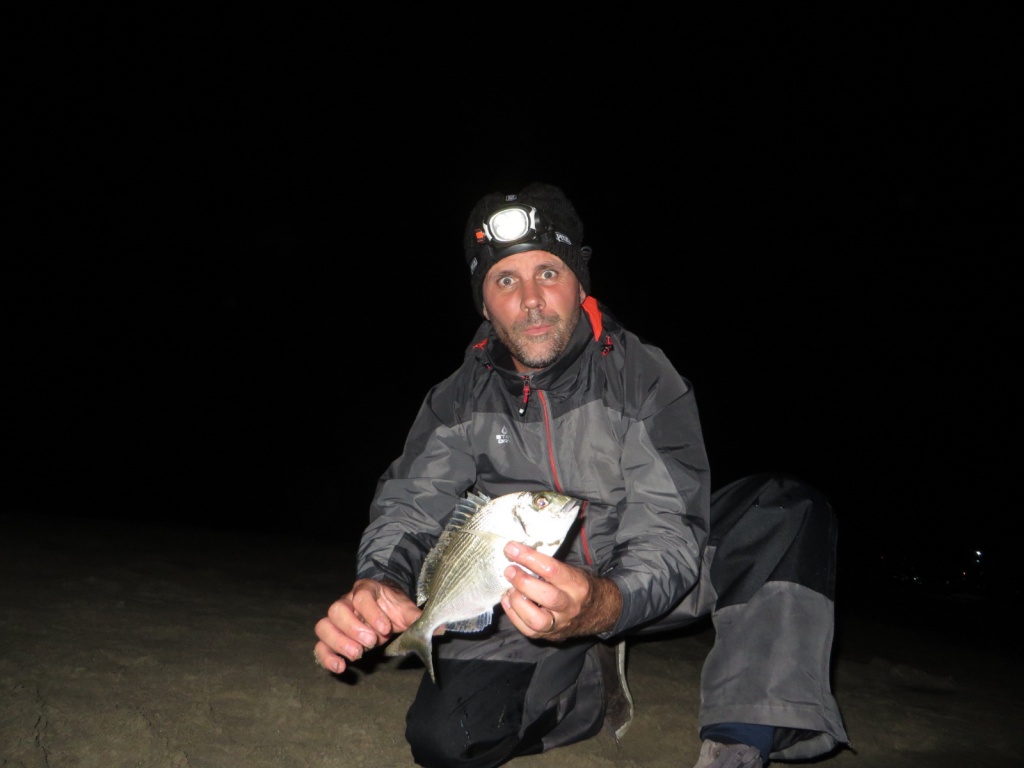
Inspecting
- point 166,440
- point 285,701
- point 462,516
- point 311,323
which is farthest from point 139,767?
point 311,323

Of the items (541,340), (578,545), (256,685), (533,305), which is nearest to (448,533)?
(578,545)

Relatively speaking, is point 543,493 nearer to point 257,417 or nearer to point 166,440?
point 166,440

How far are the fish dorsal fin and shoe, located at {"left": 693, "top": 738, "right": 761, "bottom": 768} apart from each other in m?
1.22

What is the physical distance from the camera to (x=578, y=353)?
302 centimetres

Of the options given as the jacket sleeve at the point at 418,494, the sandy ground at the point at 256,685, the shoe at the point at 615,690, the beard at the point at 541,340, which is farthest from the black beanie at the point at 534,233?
the sandy ground at the point at 256,685

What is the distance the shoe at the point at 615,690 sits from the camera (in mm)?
2827

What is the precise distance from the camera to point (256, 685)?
118 inches

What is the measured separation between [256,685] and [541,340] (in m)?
2.15

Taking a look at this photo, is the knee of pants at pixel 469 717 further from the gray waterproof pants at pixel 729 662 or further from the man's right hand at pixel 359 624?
the man's right hand at pixel 359 624

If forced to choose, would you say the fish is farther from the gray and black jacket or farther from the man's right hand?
the gray and black jacket

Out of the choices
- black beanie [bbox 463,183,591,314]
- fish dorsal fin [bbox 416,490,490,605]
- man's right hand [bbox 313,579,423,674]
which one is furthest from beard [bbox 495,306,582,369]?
man's right hand [bbox 313,579,423,674]

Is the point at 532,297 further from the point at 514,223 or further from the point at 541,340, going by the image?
the point at 514,223

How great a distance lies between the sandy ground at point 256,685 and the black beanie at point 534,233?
2.22m

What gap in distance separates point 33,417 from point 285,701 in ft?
A: 101
